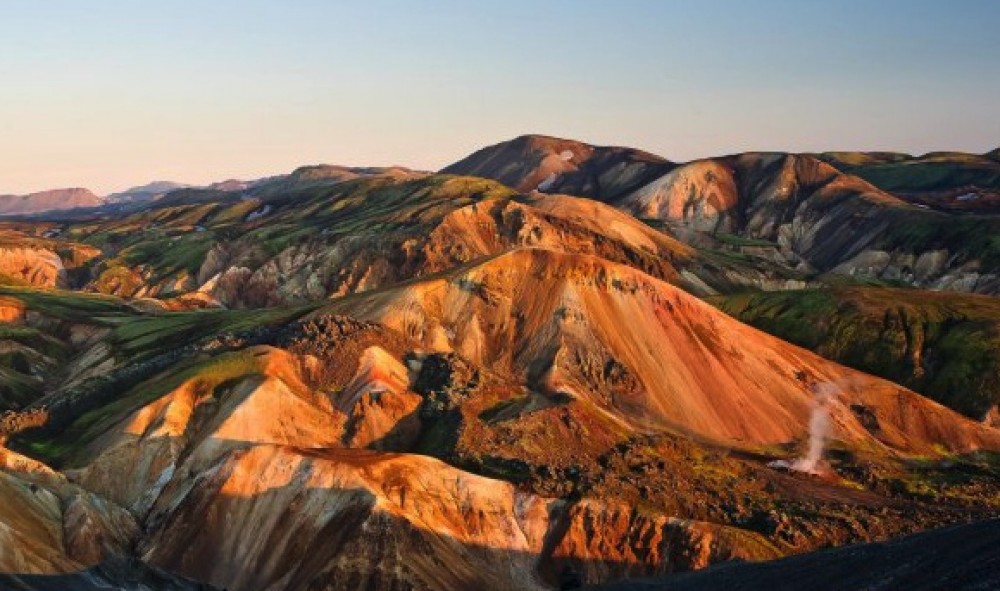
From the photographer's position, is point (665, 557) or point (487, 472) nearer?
point (665, 557)

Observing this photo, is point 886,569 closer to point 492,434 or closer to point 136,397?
point 492,434

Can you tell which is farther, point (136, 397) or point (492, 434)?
point (136, 397)

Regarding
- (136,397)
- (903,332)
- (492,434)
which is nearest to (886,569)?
(492,434)

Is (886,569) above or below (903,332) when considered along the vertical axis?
above

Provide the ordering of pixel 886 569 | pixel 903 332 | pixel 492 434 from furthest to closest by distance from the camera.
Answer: pixel 903 332, pixel 492 434, pixel 886 569

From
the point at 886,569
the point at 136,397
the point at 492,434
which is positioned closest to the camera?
the point at 886,569

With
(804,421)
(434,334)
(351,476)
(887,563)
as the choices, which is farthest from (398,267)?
(887,563)

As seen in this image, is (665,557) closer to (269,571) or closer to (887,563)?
(887,563)

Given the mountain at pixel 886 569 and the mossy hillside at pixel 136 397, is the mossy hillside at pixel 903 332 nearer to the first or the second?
the mountain at pixel 886 569
